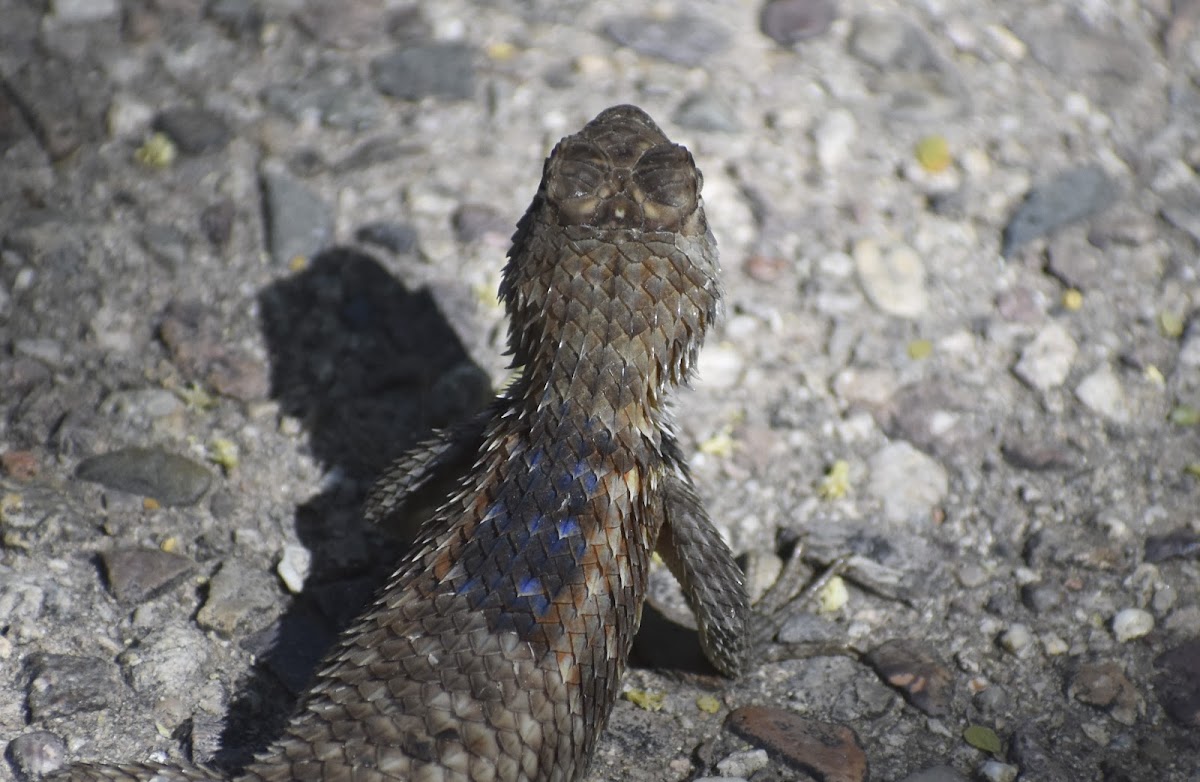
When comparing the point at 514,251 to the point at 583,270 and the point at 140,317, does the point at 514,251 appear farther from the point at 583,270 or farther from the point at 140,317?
the point at 140,317

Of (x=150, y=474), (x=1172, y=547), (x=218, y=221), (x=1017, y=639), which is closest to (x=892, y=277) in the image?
(x=1172, y=547)

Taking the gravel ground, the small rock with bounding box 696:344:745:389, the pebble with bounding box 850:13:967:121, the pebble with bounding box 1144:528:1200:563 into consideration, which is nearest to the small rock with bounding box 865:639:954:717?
the gravel ground

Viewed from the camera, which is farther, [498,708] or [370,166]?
[370,166]

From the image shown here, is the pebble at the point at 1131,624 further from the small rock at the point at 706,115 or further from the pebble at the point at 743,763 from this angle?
the small rock at the point at 706,115

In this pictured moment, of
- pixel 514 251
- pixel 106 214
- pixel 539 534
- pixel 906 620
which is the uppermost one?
pixel 514 251

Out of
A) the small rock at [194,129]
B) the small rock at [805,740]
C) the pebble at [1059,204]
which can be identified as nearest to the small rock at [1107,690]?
the small rock at [805,740]

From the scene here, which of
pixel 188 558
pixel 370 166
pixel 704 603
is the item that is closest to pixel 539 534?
pixel 704 603

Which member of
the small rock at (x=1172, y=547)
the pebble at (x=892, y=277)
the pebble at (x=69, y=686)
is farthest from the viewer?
the pebble at (x=892, y=277)
